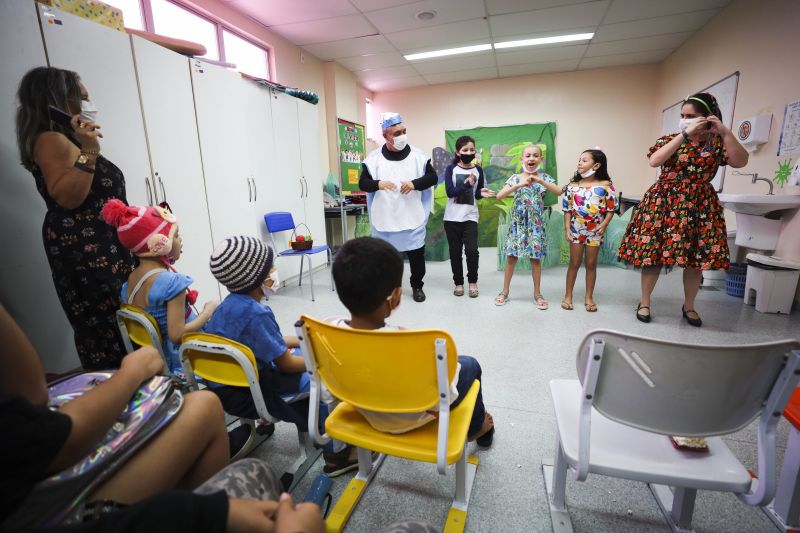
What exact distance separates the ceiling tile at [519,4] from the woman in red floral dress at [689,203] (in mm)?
2070

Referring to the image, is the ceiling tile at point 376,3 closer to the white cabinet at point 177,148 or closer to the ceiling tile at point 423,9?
the ceiling tile at point 423,9

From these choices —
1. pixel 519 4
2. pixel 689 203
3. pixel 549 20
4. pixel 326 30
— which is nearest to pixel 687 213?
pixel 689 203

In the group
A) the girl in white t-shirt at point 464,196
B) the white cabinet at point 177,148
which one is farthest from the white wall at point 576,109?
the white cabinet at point 177,148

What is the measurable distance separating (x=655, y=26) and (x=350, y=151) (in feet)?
13.4

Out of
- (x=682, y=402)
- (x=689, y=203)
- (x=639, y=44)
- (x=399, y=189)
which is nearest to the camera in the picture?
(x=682, y=402)

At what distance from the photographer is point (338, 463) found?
4.41ft

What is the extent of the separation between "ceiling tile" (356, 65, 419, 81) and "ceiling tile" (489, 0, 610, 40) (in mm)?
1660

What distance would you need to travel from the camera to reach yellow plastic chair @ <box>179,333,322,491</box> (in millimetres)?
1036

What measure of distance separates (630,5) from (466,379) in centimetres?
446

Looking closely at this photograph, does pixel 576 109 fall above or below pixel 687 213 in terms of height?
above

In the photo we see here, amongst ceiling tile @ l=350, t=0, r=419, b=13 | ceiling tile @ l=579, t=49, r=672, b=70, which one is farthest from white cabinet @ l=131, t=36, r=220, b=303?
ceiling tile @ l=579, t=49, r=672, b=70

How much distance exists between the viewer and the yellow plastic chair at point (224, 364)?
104cm

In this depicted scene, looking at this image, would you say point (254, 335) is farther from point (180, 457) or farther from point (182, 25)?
point (182, 25)

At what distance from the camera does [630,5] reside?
12.2 feet
